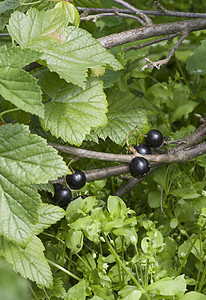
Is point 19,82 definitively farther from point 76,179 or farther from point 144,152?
point 144,152

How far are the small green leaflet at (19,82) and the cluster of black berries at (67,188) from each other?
379mm

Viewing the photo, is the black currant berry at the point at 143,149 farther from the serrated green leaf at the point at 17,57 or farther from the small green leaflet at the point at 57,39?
the serrated green leaf at the point at 17,57

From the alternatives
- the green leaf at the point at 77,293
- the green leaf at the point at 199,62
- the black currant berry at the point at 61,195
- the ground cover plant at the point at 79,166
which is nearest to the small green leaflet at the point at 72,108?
the ground cover plant at the point at 79,166

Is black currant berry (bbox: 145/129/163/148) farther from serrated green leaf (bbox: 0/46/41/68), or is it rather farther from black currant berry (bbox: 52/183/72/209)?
serrated green leaf (bbox: 0/46/41/68)

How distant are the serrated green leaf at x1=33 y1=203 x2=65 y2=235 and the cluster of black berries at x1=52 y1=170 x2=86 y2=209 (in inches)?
6.0

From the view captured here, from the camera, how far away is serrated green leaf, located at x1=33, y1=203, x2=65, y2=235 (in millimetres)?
876

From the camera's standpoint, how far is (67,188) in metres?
1.07

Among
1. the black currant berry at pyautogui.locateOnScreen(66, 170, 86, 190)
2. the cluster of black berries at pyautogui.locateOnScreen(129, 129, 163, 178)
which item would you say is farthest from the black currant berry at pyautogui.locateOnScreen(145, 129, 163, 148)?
the black currant berry at pyautogui.locateOnScreen(66, 170, 86, 190)

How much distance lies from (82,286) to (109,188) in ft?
2.08

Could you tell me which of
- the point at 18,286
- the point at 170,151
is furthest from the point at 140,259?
the point at 18,286

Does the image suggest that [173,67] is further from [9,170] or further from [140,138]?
[9,170]

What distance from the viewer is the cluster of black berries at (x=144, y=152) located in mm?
1022

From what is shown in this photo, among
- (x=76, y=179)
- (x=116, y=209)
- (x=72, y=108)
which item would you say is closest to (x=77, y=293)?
(x=116, y=209)

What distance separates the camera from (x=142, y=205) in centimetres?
148
